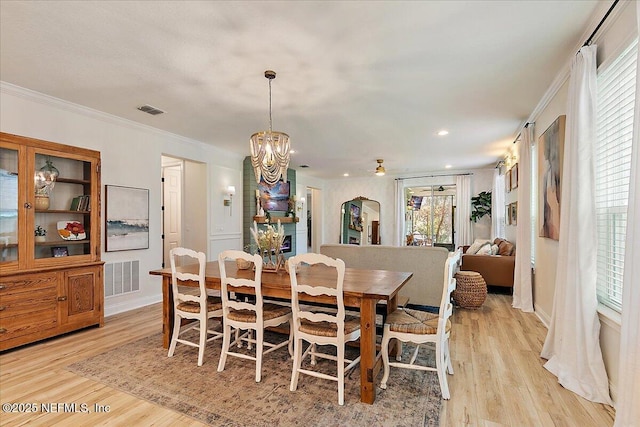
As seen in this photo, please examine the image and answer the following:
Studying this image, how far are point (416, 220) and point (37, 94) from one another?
8640 mm

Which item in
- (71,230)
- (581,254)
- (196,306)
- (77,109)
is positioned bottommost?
(196,306)

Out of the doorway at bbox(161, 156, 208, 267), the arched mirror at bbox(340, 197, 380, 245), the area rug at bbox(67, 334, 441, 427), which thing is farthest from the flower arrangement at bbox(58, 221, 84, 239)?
the arched mirror at bbox(340, 197, 380, 245)

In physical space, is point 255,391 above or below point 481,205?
below

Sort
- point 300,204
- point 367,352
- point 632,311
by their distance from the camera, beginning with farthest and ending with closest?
point 300,204
point 367,352
point 632,311

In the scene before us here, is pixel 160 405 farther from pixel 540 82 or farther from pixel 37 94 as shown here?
pixel 540 82

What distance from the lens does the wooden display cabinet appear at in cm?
313

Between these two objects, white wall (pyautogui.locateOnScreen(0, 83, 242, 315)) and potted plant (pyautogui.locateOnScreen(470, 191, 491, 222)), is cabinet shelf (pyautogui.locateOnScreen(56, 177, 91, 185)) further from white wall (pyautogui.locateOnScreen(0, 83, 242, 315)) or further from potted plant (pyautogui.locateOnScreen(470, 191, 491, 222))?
potted plant (pyautogui.locateOnScreen(470, 191, 491, 222))

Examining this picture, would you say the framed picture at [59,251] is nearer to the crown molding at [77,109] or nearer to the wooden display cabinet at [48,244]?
the wooden display cabinet at [48,244]

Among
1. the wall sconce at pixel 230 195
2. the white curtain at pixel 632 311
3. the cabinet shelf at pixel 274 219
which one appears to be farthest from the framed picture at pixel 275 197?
the white curtain at pixel 632 311

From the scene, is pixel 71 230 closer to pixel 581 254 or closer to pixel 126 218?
pixel 126 218

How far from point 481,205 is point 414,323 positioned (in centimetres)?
710

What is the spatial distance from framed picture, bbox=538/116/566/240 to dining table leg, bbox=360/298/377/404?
2167 millimetres

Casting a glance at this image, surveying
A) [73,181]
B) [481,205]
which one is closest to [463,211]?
[481,205]

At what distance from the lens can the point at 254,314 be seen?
2.74 m
